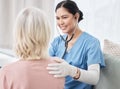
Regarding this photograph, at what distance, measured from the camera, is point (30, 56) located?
1190 mm

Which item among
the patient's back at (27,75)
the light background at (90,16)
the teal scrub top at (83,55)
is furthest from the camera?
the light background at (90,16)

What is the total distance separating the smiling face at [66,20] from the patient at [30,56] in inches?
17.2

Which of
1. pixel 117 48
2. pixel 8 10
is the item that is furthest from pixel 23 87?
pixel 8 10

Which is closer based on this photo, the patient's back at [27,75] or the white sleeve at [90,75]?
the patient's back at [27,75]

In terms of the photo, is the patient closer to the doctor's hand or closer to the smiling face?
the doctor's hand

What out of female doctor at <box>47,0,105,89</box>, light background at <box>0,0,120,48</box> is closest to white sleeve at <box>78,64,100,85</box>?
female doctor at <box>47,0,105,89</box>

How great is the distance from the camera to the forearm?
1.42 meters

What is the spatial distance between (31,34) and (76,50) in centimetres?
Answer: 51

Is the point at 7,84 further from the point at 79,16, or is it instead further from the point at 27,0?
the point at 27,0

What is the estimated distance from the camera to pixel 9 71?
3.76ft

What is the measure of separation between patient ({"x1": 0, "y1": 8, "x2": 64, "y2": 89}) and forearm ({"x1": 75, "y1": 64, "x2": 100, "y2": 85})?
233mm

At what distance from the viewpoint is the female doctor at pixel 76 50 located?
4.79 ft

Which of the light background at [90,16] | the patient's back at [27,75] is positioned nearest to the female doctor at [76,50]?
the patient's back at [27,75]

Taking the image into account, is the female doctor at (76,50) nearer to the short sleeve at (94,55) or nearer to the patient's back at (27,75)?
the short sleeve at (94,55)
